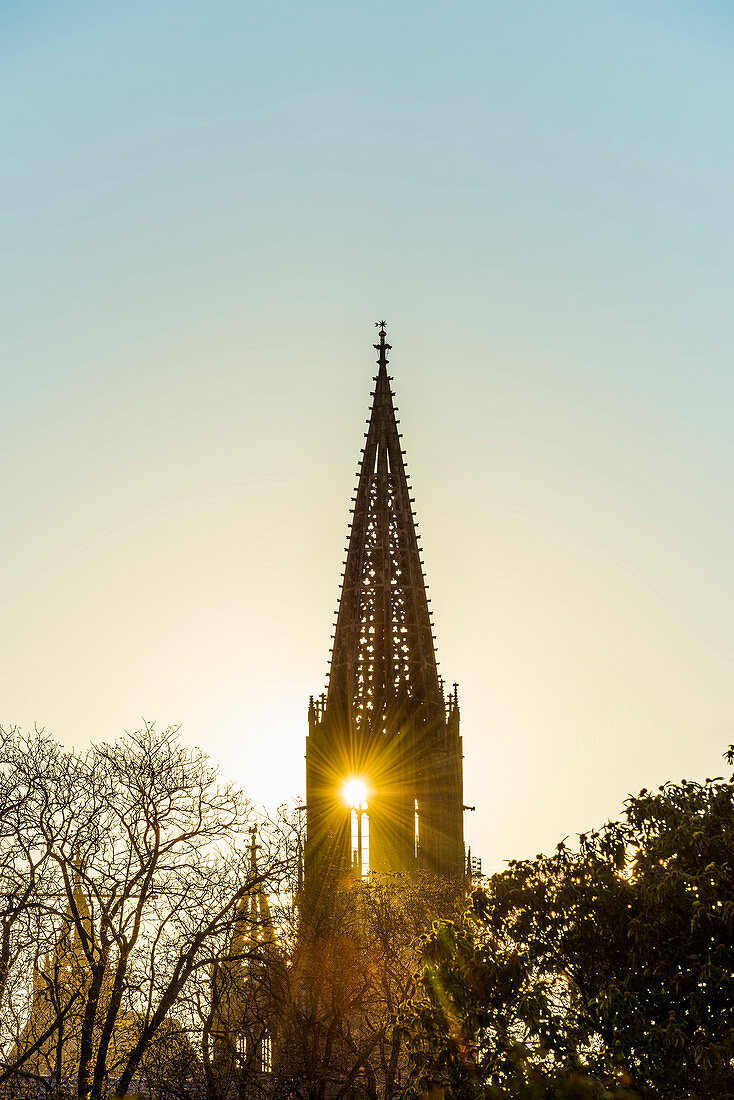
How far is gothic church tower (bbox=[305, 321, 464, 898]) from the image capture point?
59.9m

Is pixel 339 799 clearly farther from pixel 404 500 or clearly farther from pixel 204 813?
pixel 204 813

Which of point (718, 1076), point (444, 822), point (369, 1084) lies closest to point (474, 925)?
point (718, 1076)

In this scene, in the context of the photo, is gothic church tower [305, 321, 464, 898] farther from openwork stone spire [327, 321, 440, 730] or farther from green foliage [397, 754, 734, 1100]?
green foliage [397, 754, 734, 1100]

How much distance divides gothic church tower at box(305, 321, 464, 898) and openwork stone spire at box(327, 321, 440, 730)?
0.14ft

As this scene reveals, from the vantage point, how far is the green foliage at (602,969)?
73.8ft

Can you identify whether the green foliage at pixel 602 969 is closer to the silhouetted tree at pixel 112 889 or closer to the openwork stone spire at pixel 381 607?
the silhouetted tree at pixel 112 889

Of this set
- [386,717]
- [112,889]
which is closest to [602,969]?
[112,889]

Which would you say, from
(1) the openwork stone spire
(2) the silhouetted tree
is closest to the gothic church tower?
(1) the openwork stone spire

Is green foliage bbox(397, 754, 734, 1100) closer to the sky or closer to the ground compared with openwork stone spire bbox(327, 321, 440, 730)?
closer to the ground

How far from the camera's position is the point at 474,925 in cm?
2678

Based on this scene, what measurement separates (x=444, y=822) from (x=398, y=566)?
11.5 m

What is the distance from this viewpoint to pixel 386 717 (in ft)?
203

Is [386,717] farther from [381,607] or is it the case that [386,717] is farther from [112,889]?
[112,889]

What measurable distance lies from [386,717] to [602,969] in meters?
37.9
